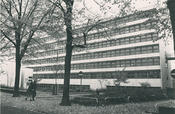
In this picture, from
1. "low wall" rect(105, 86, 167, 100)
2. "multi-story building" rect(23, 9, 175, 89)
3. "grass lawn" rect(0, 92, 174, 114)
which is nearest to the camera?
"grass lawn" rect(0, 92, 174, 114)

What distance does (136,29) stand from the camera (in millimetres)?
49281

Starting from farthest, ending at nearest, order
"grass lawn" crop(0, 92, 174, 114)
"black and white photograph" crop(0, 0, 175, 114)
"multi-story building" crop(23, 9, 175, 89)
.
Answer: "multi-story building" crop(23, 9, 175, 89)
"black and white photograph" crop(0, 0, 175, 114)
"grass lawn" crop(0, 92, 174, 114)

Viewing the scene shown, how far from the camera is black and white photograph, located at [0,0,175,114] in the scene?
13.8m

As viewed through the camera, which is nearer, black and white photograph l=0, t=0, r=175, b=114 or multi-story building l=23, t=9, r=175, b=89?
black and white photograph l=0, t=0, r=175, b=114

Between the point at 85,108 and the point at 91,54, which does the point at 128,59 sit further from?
the point at 85,108

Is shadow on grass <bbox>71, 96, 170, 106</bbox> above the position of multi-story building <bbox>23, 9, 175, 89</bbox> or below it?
below

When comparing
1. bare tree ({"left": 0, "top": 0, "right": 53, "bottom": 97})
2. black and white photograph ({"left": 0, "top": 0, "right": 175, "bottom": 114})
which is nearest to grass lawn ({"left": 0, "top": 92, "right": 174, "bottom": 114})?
black and white photograph ({"left": 0, "top": 0, "right": 175, "bottom": 114})

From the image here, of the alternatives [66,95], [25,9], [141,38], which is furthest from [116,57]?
[66,95]

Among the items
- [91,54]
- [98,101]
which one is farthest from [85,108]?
[91,54]

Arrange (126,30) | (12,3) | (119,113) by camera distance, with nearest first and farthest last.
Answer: (119,113)
(12,3)
(126,30)

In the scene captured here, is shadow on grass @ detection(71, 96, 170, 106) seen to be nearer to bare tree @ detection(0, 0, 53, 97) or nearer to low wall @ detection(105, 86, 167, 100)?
low wall @ detection(105, 86, 167, 100)

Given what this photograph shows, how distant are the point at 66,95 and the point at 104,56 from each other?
139 ft

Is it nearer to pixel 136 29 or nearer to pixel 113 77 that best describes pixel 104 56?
pixel 113 77

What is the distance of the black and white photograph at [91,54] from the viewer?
542 inches
